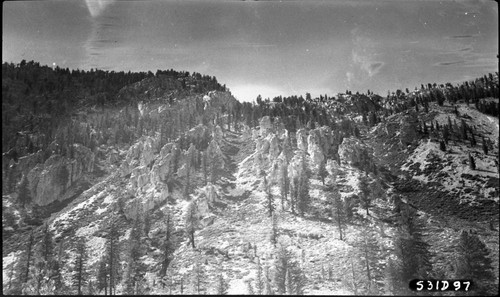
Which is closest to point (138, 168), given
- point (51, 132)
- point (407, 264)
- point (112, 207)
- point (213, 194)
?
point (112, 207)

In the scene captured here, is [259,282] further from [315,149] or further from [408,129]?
[408,129]

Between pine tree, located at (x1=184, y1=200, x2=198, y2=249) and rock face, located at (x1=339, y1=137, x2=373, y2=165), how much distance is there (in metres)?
34.2

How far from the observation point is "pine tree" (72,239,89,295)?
130 feet

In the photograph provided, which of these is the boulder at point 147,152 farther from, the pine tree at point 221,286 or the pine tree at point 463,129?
the pine tree at point 463,129

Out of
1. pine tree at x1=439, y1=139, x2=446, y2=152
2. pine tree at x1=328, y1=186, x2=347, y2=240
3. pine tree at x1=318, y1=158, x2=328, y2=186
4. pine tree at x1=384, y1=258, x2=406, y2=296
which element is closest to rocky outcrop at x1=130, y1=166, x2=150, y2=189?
pine tree at x1=318, y1=158, x2=328, y2=186

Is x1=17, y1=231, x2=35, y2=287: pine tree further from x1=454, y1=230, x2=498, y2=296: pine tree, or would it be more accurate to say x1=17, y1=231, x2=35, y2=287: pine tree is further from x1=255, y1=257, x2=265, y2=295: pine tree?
x1=454, y1=230, x2=498, y2=296: pine tree

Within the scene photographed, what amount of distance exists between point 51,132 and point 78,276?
54.8m

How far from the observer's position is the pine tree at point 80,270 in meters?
39.7

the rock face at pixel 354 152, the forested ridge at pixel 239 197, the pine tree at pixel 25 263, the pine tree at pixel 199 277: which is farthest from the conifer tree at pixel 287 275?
the rock face at pixel 354 152

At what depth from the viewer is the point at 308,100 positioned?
129 metres

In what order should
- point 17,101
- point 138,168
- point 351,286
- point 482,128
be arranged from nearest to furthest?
point 351,286, point 138,168, point 482,128, point 17,101

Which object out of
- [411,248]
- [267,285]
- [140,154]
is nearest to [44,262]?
[267,285]

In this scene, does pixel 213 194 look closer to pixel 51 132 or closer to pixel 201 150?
pixel 201 150

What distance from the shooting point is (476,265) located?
36094mm
